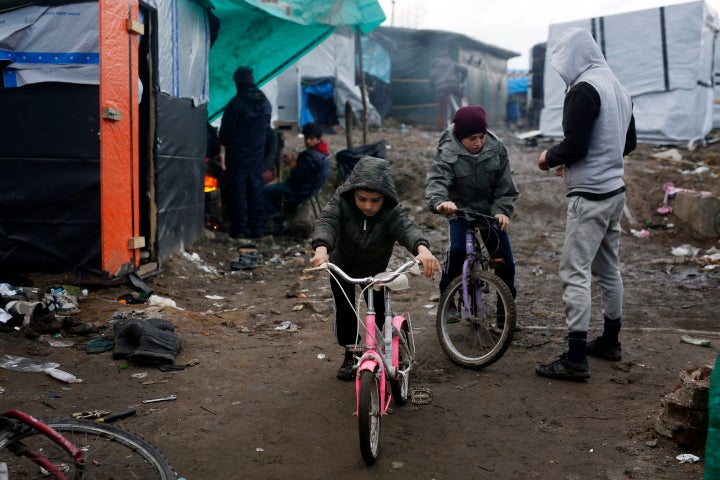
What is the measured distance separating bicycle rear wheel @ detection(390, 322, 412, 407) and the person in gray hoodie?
1155 millimetres

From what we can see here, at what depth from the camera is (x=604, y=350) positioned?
4.92 meters

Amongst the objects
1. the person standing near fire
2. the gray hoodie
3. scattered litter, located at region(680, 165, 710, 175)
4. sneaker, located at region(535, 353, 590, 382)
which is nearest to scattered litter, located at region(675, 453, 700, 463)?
sneaker, located at region(535, 353, 590, 382)

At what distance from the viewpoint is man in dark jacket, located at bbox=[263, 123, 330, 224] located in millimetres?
10422

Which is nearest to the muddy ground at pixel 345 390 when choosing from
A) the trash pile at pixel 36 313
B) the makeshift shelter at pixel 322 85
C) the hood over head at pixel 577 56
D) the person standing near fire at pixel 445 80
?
the trash pile at pixel 36 313

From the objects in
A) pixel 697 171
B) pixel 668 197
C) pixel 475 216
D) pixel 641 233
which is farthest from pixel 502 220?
pixel 697 171

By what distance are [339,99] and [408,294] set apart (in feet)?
49.4

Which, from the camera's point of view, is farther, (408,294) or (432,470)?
(408,294)

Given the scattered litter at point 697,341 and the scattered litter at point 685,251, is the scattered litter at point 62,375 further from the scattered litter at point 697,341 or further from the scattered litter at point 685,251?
the scattered litter at point 685,251

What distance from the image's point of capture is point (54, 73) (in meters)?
6.06

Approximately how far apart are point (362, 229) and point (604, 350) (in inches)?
88.4

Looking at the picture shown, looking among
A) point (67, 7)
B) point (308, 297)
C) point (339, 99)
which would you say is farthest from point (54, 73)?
point (339, 99)

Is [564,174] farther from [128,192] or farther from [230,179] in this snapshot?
[230,179]

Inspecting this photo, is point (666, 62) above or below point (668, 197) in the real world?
above

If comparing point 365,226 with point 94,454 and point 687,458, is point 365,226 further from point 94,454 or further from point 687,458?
point 687,458
